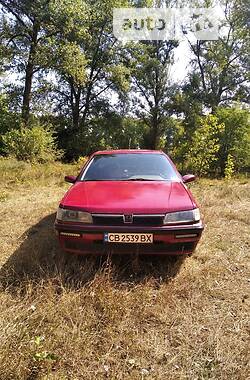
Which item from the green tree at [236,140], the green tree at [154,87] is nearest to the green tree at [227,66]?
the green tree at [154,87]

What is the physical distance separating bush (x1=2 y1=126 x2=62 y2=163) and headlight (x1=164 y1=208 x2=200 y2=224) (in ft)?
42.9

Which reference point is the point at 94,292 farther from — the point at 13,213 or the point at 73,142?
the point at 73,142

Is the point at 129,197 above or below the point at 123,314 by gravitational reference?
above

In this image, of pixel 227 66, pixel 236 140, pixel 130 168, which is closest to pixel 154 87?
pixel 227 66

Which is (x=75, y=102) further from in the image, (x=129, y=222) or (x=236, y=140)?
(x=129, y=222)

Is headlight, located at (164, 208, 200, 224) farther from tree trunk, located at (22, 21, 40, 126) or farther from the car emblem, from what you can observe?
tree trunk, located at (22, 21, 40, 126)

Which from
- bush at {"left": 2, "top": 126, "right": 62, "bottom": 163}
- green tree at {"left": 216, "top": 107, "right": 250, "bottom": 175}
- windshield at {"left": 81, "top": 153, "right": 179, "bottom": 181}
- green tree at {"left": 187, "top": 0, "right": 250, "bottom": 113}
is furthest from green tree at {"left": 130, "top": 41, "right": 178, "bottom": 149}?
windshield at {"left": 81, "top": 153, "right": 179, "bottom": 181}

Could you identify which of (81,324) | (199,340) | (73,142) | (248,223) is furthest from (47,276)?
(73,142)

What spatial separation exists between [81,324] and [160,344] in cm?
68

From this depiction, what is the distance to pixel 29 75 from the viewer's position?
20.2 metres

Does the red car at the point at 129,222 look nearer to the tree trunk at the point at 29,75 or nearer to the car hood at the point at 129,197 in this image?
the car hood at the point at 129,197

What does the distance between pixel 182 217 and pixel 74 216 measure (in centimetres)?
121

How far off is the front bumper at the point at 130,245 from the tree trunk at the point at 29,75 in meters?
17.1

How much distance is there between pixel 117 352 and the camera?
2561 millimetres
